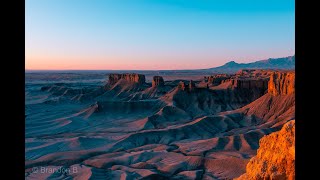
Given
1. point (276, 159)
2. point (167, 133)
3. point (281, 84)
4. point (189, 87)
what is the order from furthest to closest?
point (189, 87) < point (281, 84) < point (167, 133) < point (276, 159)

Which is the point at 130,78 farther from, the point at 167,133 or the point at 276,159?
the point at 276,159

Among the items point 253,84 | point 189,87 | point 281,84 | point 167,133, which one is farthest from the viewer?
point 189,87

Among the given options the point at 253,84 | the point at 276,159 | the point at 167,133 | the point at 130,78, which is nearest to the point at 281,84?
the point at 253,84

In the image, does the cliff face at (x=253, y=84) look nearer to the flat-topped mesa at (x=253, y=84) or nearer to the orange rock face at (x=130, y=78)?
the flat-topped mesa at (x=253, y=84)

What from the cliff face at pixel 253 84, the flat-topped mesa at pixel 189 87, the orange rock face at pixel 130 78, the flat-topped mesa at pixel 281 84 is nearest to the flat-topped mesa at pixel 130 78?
the orange rock face at pixel 130 78

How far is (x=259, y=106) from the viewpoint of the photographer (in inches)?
2347

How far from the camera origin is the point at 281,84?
5850 centimetres

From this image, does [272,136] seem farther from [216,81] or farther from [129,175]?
[216,81]

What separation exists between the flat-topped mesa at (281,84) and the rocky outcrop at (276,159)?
49.0m

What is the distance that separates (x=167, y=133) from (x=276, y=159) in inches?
1647

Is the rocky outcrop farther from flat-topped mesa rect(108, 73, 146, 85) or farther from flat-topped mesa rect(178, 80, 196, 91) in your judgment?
flat-topped mesa rect(108, 73, 146, 85)
